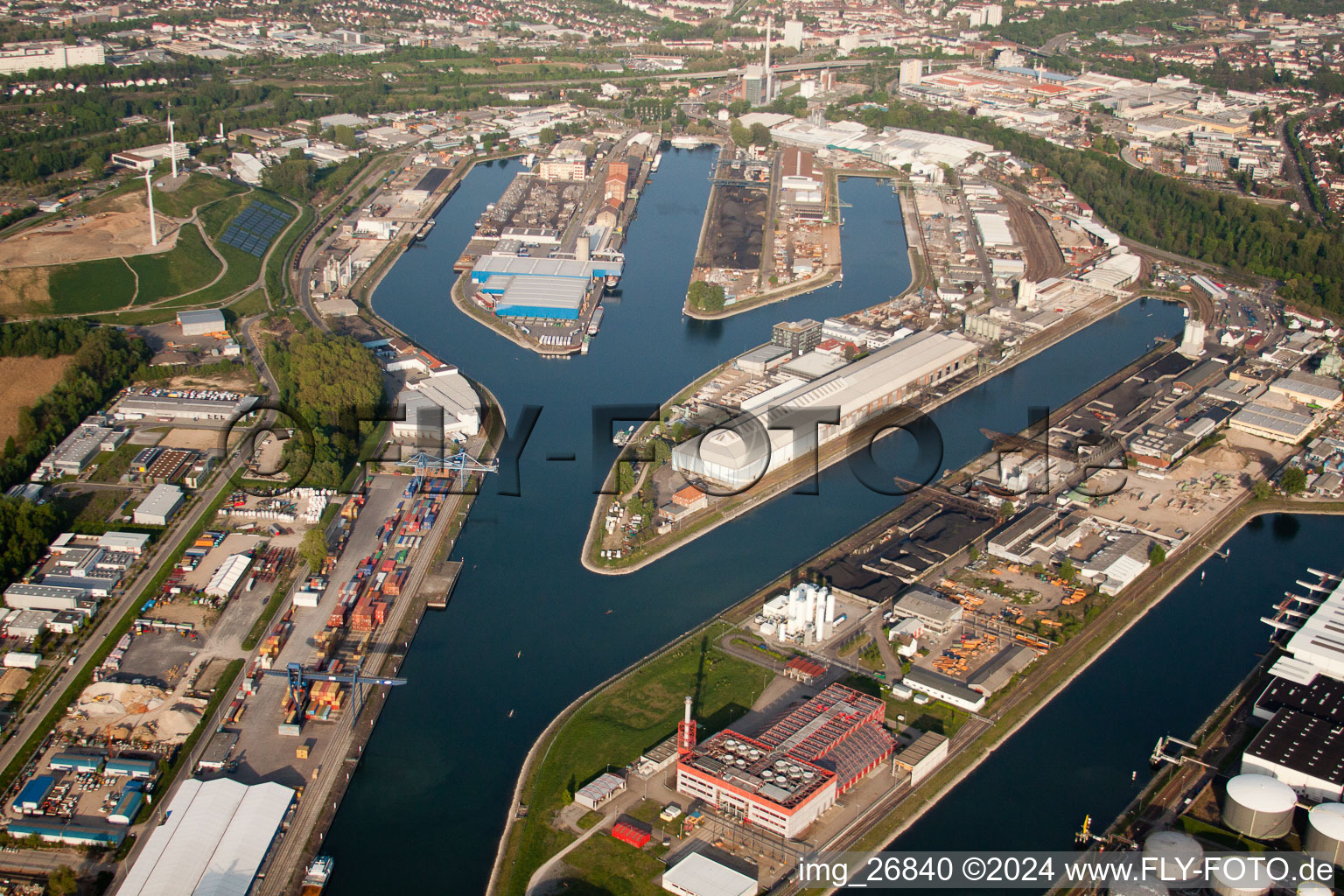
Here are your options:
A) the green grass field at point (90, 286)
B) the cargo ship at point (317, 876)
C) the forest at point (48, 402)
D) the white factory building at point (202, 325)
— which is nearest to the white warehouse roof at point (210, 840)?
the cargo ship at point (317, 876)

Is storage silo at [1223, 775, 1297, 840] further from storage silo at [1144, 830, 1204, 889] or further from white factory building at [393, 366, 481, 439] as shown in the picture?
white factory building at [393, 366, 481, 439]

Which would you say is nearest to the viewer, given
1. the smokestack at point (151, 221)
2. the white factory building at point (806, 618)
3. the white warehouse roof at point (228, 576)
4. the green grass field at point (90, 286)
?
the white factory building at point (806, 618)

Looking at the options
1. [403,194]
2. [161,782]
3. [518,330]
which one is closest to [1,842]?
[161,782]

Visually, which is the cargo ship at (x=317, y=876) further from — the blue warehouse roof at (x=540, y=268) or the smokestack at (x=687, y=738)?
the blue warehouse roof at (x=540, y=268)

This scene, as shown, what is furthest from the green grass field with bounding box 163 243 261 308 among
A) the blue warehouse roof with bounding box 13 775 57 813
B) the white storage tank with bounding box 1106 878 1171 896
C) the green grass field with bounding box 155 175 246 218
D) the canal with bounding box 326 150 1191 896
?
the white storage tank with bounding box 1106 878 1171 896

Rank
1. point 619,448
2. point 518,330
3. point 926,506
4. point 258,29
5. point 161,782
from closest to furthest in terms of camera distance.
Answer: point 161,782 < point 926,506 < point 619,448 < point 518,330 < point 258,29

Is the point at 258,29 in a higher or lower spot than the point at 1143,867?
higher

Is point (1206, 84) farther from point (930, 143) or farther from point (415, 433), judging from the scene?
point (415, 433)
